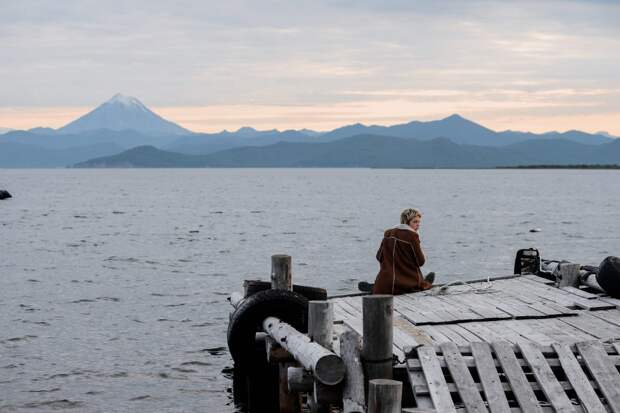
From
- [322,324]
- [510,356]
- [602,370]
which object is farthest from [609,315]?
[322,324]

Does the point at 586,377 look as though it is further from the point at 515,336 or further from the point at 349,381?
the point at 349,381

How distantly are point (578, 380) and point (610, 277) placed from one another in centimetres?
469

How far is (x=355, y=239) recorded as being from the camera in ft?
172

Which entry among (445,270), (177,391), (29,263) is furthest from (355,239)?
(177,391)

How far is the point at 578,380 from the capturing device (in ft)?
29.4

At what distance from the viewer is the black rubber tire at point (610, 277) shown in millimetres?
13180

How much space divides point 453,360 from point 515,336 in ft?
6.34

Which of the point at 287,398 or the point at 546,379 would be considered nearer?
the point at 546,379

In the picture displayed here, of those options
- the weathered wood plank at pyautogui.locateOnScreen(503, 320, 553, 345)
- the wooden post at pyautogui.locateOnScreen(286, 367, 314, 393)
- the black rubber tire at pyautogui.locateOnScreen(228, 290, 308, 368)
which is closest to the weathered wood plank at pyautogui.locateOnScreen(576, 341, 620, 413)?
the weathered wood plank at pyautogui.locateOnScreen(503, 320, 553, 345)

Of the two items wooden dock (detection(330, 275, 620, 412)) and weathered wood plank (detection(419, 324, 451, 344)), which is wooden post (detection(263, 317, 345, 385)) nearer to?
wooden dock (detection(330, 275, 620, 412))

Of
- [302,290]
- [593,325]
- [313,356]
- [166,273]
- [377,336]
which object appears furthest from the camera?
[166,273]

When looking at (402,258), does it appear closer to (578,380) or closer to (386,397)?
(578,380)

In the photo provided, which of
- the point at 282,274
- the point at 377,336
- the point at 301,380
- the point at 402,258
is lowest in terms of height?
the point at 301,380

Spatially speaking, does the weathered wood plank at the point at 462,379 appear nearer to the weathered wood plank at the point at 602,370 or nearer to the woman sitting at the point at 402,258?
the weathered wood plank at the point at 602,370
